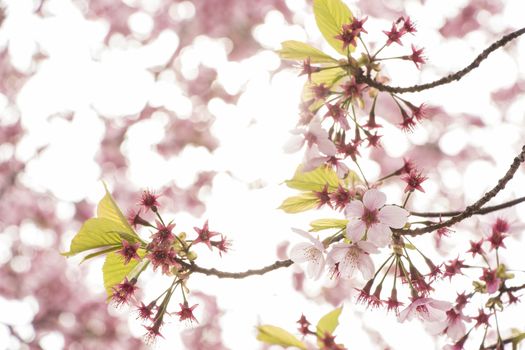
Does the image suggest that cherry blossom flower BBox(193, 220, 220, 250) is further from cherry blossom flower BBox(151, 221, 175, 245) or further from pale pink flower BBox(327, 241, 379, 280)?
pale pink flower BBox(327, 241, 379, 280)

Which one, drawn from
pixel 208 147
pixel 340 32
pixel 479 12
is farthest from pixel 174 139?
pixel 340 32

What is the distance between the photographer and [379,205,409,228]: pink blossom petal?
→ 1.41m

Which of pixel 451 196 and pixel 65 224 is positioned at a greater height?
pixel 451 196

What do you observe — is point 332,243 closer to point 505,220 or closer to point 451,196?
point 505,220

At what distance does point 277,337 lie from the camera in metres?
1.38

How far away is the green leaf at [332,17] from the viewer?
1.72m

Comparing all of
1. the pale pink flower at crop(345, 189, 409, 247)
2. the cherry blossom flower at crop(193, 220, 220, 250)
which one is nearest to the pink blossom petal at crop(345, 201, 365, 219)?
the pale pink flower at crop(345, 189, 409, 247)

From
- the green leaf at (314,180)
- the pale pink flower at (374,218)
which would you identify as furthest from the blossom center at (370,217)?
the green leaf at (314,180)

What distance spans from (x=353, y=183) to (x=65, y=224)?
6.94 meters

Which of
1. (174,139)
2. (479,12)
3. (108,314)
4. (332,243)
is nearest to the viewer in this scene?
(332,243)

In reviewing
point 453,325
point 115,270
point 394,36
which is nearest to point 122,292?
point 115,270

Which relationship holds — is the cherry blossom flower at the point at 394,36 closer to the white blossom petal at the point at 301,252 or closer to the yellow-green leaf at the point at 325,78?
the yellow-green leaf at the point at 325,78

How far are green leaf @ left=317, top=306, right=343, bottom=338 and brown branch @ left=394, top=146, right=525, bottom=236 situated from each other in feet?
0.97

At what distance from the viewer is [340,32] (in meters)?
1.72
